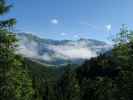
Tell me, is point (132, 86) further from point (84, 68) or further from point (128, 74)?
point (84, 68)

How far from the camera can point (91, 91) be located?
99938 millimetres

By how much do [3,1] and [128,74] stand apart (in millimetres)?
11034

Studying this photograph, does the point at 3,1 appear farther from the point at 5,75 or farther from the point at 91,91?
the point at 91,91

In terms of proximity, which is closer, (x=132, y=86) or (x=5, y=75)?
(x=132, y=86)

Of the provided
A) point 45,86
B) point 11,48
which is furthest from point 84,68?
point 11,48

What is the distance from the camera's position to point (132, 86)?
84.9 feet

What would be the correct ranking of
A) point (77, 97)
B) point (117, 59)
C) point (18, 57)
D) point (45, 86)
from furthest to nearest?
point (45, 86) → point (77, 97) → point (18, 57) → point (117, 59)

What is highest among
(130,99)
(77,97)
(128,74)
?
(128,74)

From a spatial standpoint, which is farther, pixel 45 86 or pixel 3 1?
pixel 45 86

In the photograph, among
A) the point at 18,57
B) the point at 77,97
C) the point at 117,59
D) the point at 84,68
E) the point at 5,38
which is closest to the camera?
the point at 117,59

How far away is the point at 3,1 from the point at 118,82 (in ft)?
36.8

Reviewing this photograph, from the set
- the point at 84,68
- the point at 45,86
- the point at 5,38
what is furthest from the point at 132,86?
the point at 84,68

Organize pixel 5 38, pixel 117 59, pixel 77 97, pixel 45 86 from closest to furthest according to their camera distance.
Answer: pixel 117 59
pixel 5 38
pixel 77 97
pixel 45 86

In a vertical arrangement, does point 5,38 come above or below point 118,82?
above
